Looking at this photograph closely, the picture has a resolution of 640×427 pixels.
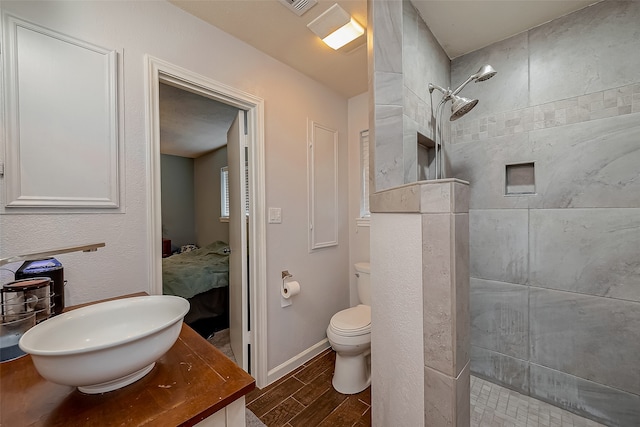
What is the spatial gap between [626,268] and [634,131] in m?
0.74

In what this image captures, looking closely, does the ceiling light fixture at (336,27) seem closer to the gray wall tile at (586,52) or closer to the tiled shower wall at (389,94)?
the tiled shower wall at (389,94)

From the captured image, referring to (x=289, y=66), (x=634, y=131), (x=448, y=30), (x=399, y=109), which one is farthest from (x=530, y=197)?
(x=289, y=66)

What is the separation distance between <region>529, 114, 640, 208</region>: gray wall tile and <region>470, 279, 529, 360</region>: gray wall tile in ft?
2.01

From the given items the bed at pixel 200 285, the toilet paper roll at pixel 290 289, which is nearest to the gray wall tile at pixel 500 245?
the toilet paper roll at pixel 290 289

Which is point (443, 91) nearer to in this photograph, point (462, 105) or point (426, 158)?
point (462, 105)

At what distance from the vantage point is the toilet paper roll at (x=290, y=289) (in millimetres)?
1914

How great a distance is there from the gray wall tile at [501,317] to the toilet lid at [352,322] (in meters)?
0.78

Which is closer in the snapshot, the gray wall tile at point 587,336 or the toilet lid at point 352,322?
the gray wall tile at point 587,336

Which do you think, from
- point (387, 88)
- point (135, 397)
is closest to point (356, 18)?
point (387, 88)

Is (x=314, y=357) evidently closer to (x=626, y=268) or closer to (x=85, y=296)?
(x=85, y=296)

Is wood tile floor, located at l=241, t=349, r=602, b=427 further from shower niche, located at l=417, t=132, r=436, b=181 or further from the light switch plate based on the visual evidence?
shower niche, located at l=417, t=132, r=436, b=181

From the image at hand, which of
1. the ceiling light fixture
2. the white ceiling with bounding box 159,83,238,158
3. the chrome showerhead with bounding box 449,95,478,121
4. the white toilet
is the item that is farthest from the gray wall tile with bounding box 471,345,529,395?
the white ceiling with bounding box 159,83,238,158

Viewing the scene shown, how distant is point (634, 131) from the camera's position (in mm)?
1321

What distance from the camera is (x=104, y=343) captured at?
0.59 m
